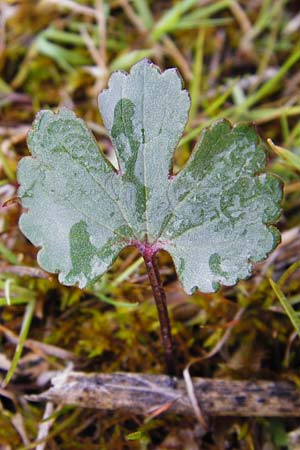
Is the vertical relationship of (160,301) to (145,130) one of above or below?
below

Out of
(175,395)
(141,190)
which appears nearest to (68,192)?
(141,190)

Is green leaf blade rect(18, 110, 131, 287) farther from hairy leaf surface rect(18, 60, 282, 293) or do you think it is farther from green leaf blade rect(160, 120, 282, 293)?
green leaf blade rect(160, 120, 282, 293)

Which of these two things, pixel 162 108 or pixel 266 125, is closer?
pixel 162 108

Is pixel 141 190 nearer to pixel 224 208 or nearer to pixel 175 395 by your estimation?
pixel 224 208

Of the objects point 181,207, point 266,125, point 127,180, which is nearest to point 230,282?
point 181,207

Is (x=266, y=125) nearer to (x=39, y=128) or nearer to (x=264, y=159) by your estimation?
(x=264, y=159)

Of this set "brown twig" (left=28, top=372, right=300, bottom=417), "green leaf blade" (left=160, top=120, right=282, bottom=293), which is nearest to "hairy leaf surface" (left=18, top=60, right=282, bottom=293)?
"green leaf blade" (left=160, top=120, right=282, bottom=293)

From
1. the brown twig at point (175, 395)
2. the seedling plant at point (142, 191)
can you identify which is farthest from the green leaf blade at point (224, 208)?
the brown twig at point (175, 395)
